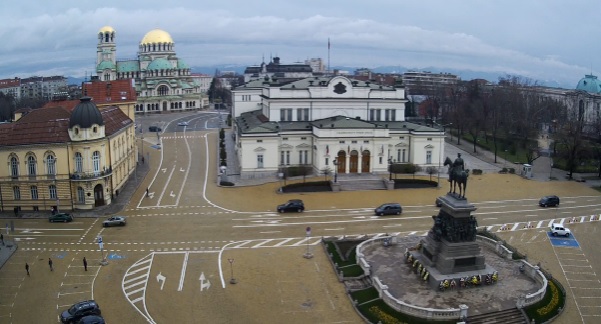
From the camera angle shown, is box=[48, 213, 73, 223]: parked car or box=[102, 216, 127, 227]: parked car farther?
box=[48, 213, 73, 223]: parked car

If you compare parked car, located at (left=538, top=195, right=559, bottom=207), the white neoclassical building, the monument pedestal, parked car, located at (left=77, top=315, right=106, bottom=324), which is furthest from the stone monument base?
the white neoclassical building

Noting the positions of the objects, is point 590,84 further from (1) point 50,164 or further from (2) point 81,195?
(1) point 50,164

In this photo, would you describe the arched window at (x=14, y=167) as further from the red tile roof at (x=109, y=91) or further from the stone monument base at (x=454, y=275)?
the stone monument base at (x=454, y=275)

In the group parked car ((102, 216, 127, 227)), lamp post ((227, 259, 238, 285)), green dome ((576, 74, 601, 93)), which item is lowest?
lamp post ((227, 259, 238, 285))

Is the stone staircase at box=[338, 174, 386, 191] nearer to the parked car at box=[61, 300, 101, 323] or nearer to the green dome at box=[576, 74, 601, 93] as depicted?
the parked car at box=[61, 300, 101, 323]

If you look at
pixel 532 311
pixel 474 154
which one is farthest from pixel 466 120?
pixel 532 311

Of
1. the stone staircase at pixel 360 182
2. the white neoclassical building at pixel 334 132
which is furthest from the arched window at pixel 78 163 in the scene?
the stone staircase at pixel 360 182
